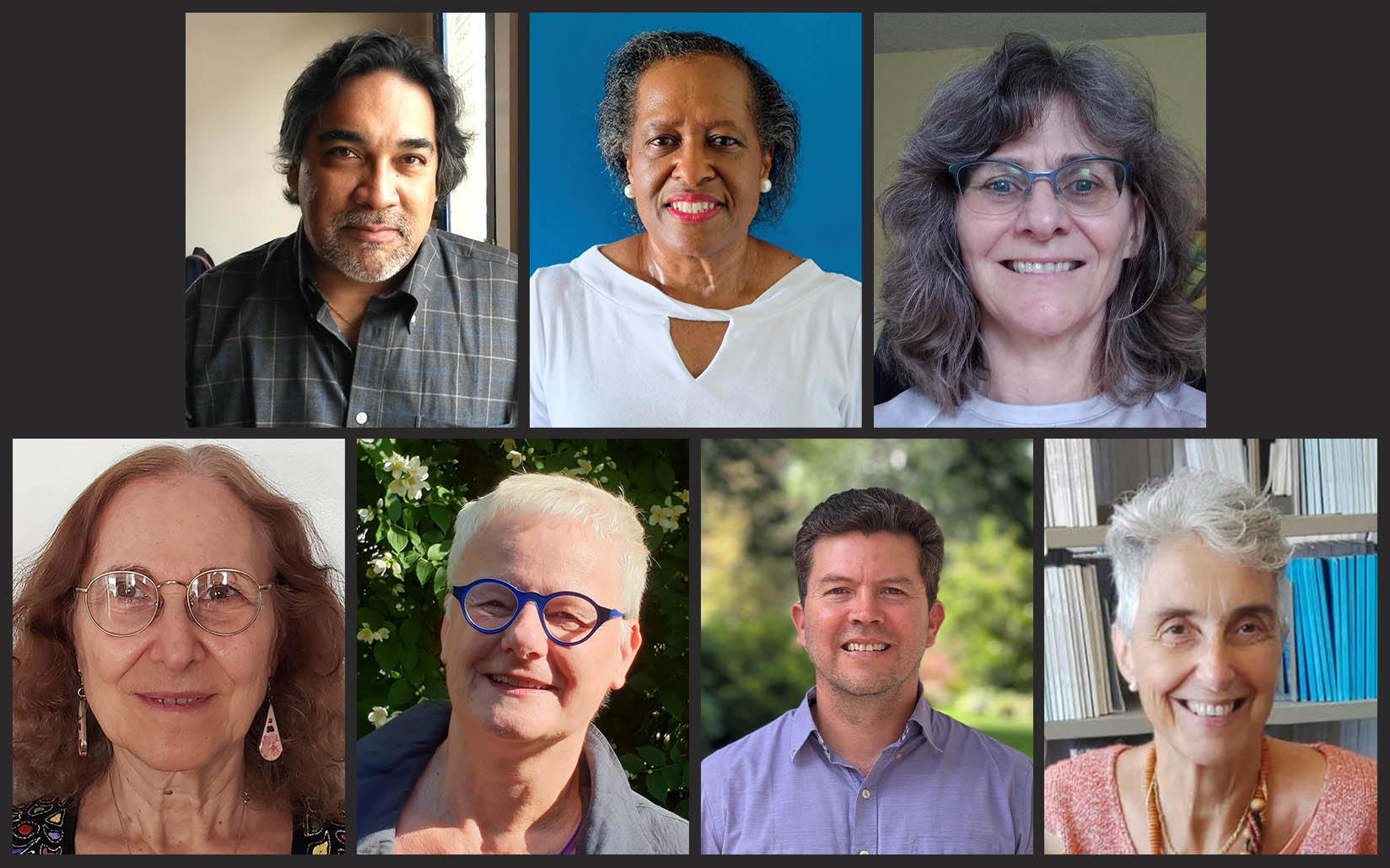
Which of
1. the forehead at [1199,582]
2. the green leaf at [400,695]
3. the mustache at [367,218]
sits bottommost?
the green leaf at [400,695]

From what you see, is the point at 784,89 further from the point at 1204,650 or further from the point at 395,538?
the point at 1204,650

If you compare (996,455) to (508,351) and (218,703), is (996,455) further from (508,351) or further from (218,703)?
(218,703)

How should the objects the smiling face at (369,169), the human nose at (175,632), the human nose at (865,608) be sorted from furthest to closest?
the smiling face at (369,169)
the human nose at (865,608)
the human nose at (175,632)

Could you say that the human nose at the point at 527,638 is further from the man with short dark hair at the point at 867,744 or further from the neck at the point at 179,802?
the neck at the point at 179,802

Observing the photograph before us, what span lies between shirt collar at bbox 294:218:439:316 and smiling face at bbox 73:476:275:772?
0.68m

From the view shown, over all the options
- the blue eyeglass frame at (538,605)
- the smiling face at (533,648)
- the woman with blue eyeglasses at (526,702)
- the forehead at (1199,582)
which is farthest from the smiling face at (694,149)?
the forehead at (1199,582)

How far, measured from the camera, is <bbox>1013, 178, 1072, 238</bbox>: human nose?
14.1 ft

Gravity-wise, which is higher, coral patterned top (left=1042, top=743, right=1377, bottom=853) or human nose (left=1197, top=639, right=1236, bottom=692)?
human nose (left=1197, top=639, right=1236, bottom=692)

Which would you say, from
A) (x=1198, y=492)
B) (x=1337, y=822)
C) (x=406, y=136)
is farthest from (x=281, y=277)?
(x=1337, y=822)

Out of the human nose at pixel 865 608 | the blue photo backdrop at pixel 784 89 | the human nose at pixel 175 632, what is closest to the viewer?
the human nose at pixel 175 632

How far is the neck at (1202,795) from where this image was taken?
13.9 feet

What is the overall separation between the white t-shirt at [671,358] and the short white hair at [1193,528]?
910 mm

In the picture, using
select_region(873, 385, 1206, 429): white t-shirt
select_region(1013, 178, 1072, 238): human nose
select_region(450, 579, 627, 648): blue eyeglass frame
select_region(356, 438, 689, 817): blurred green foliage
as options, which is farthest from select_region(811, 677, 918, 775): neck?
select_region(1013, 178, 1072, 238): human nose

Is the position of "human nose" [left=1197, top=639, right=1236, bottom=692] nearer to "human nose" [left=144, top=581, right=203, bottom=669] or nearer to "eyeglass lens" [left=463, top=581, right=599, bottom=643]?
"eyeglass lens" [left=463, top=581, right=599, bottom=643]
